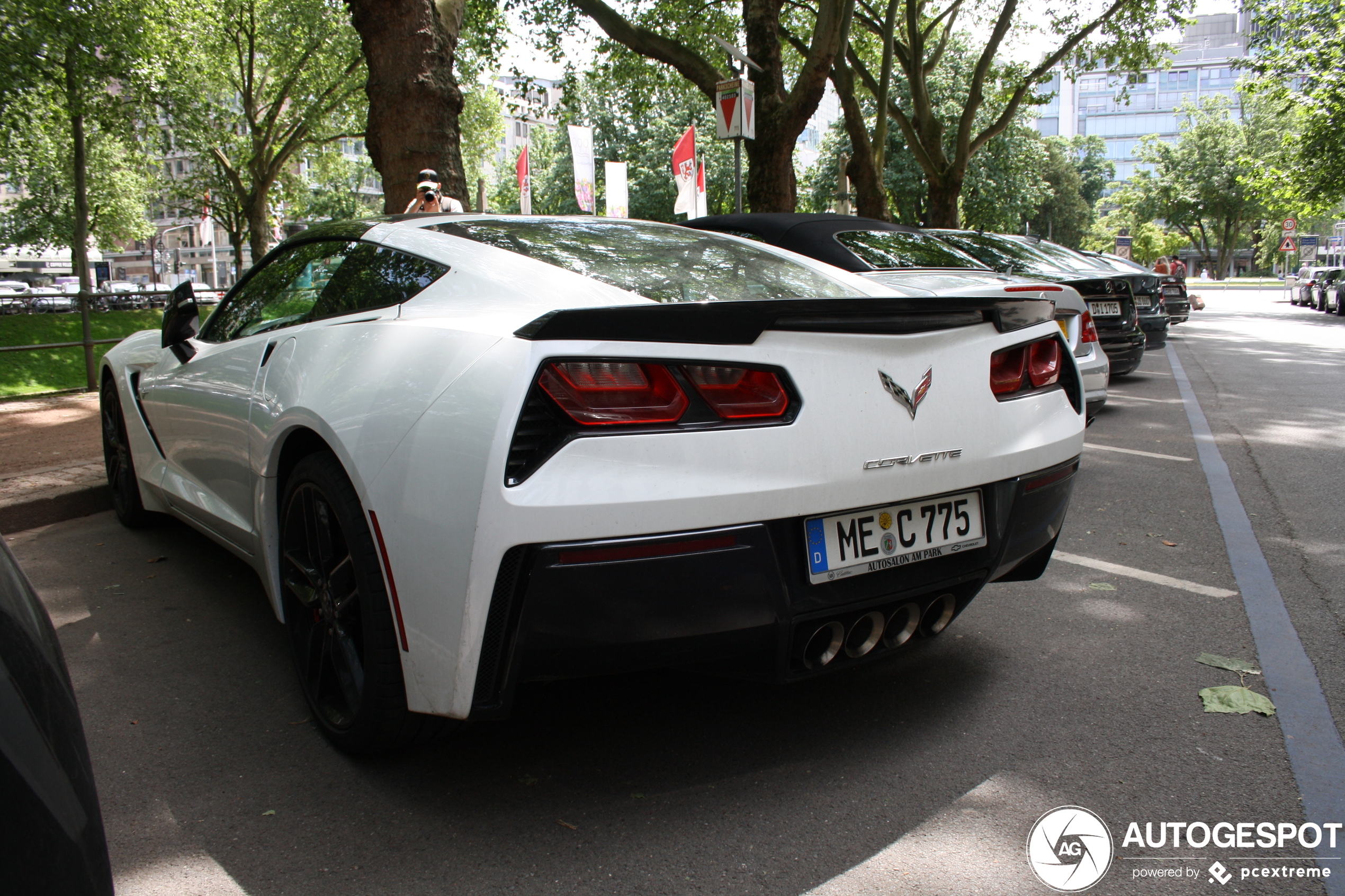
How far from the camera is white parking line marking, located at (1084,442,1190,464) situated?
6742mm

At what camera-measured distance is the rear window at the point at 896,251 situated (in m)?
6.50

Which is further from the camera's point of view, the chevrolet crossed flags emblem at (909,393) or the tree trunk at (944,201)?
the tree trunk at (944,201)

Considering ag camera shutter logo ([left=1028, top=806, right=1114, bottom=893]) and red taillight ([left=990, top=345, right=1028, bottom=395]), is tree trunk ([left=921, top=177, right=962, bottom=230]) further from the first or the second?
ag camera shutter logo ([left=1028, top=806, right=1114, bottom=893])

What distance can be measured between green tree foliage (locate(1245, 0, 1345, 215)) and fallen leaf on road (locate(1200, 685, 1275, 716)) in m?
25.7

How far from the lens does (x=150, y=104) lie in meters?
18.9

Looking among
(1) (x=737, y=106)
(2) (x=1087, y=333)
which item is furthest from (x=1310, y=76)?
(2) (x=1087, y=333)

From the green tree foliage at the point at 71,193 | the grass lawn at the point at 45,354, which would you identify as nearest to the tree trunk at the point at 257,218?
the green tree foliage at the point at 71,193

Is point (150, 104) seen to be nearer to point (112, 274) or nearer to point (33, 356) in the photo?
point (33, 356)

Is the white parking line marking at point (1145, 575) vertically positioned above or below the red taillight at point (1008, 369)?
below

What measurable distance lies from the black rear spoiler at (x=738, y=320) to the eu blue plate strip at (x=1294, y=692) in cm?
137

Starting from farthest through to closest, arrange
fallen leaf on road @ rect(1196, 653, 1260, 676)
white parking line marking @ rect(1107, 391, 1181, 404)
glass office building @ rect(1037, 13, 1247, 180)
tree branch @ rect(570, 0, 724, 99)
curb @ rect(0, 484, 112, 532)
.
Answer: glass office building @ rect(1037, 13, 1247, 180)
tree branch @ rect(570, 0, 724, 99)
white parking line marking @ rect(1107, 391, 1181, 404)
curb @ rect(0, 484, 112, 532)
fallen leaf on road @ rect(1196, 653, 1260, 676)

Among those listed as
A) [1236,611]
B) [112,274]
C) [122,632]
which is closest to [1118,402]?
[1236,611]

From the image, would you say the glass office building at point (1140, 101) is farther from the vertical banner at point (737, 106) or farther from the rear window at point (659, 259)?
the rear window at point (659, 259)

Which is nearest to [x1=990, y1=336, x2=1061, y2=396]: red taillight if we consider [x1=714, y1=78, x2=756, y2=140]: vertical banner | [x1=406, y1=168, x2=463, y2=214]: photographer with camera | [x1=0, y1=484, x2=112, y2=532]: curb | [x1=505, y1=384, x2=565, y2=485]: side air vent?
[x1=505, y1=384, x2=565, y2=485]: side air vent
